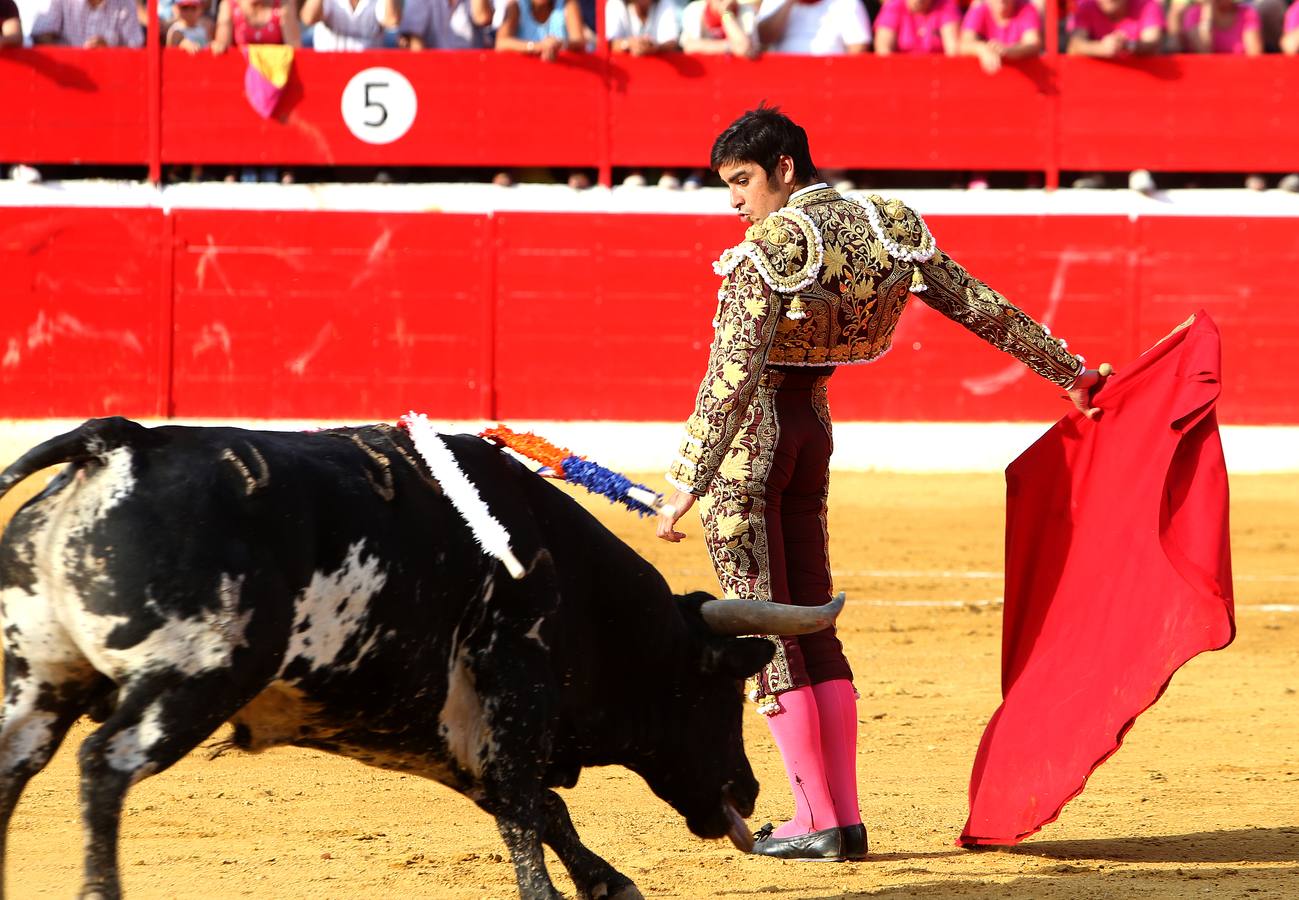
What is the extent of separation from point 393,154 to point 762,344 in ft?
24.3

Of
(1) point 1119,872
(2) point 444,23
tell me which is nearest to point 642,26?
(2) point 444,23

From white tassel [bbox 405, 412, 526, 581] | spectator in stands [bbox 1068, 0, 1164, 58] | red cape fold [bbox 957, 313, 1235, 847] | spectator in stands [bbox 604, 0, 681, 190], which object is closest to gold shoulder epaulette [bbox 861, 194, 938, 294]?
red cape fold [bbox 957, 313, 1235, 847]

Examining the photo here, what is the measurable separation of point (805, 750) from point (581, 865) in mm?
545

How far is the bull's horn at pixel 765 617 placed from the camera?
10.3ft

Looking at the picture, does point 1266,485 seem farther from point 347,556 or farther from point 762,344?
point 347,556

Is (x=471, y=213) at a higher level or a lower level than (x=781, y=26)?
lower

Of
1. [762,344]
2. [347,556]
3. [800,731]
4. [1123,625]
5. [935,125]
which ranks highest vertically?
[935,125]

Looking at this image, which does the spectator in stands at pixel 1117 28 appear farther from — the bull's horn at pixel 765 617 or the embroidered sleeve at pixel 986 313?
the bull's horn at pixel 765 617

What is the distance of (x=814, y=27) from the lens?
1030cm

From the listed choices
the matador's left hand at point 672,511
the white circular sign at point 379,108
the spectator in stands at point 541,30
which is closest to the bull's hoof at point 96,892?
the matador's left hand at point 672,511

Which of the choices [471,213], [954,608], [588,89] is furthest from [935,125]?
[954,608]

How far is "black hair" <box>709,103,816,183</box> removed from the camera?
329 centimetres

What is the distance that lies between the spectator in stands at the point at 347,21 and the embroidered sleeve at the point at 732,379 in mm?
7471

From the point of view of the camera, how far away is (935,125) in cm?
1023
